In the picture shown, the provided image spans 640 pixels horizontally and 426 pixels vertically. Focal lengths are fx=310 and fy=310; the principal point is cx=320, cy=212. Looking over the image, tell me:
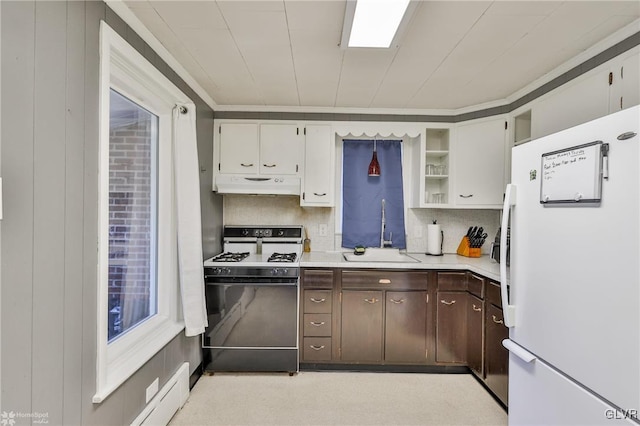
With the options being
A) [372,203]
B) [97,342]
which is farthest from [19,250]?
[372,203]

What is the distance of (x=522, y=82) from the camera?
2367 millimetres

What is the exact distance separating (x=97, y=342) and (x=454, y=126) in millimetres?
3155

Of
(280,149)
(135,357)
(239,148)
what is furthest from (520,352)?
(239,148)

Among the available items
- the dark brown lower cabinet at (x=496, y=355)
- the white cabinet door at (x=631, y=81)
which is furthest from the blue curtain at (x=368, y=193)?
the white cabinet door at (x=631, y=81)

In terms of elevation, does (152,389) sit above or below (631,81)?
below

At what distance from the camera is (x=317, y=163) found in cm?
302

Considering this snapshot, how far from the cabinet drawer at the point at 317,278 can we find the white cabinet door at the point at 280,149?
978 mm

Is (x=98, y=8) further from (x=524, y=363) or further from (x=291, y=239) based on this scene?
(x=524, y=363)

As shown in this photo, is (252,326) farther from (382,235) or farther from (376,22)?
(376,22)

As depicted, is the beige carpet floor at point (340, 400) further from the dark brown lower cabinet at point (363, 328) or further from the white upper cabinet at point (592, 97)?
the white upper cabinet at point (592, 97)

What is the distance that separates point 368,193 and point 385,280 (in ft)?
3.33

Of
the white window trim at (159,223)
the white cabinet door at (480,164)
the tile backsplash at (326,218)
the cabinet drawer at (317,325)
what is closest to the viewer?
the white window trim at (159,223)

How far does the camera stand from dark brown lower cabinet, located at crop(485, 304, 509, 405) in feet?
6.88

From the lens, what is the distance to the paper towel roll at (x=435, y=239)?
123 inches
